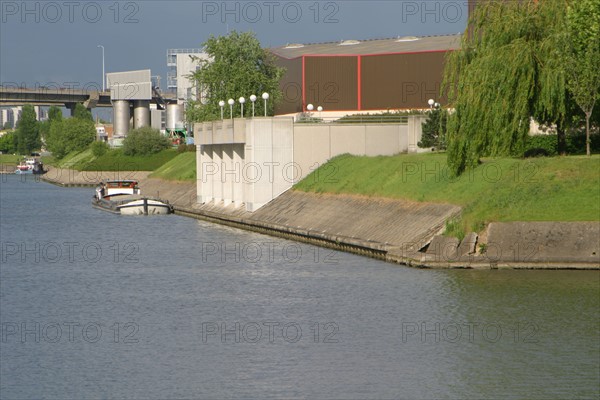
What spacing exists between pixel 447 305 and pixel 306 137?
3612 cm

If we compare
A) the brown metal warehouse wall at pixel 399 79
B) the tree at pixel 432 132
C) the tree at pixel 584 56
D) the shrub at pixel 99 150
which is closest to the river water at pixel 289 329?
the tree at pixel 584 56

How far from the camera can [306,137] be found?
73.9 m

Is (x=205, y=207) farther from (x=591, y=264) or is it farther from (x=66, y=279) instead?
(x=591, y=264)

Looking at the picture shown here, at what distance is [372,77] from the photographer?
10569 centimetres

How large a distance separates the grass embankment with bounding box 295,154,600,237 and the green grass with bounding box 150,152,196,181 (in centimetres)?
4536

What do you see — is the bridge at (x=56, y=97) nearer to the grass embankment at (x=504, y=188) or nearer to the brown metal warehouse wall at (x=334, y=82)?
the brown metal warehouse wall at (x=334, y=82)

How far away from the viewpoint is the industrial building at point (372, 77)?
10319cm

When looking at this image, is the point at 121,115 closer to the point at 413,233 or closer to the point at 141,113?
the point at 141,113

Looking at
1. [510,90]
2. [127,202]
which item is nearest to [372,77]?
[127,202]

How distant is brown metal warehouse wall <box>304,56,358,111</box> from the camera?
4172 inches

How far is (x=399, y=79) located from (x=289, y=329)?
232 feet

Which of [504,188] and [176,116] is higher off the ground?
[504,188]

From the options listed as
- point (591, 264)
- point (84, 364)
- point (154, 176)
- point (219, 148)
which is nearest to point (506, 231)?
point (591, 264)

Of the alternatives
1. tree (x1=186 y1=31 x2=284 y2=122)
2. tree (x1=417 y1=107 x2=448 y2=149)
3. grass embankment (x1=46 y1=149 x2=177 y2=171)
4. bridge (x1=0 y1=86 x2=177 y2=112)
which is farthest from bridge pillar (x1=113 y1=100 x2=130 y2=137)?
tree (x1=417 y1=107 x2=448 y2=149)
